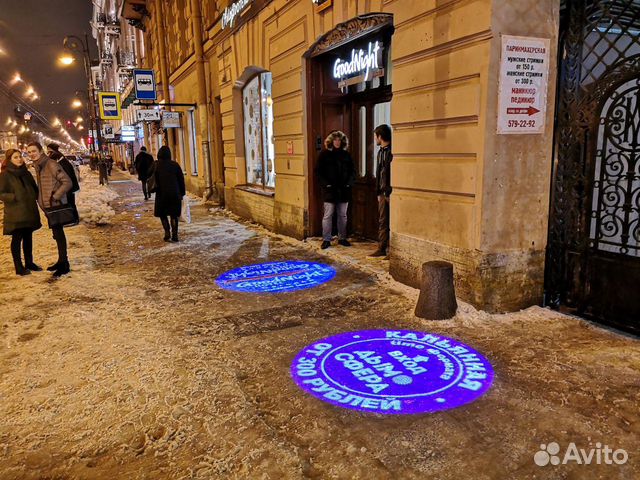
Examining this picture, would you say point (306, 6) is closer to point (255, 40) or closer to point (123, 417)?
point (255, 40)

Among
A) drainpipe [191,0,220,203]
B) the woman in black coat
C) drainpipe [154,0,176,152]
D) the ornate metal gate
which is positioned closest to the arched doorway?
the woman in black coat

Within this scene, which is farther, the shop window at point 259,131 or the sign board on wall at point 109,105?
the sign board on wall at point 109,105

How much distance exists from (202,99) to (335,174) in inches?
389

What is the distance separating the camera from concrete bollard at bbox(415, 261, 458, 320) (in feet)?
16.4

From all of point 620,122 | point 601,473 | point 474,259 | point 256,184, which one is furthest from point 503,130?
point 256,184

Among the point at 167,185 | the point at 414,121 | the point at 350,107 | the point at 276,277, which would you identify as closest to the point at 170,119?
the point at 167,185

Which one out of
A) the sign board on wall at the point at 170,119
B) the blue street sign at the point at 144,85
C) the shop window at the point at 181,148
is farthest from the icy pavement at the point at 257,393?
the shop window at the point at 181,148

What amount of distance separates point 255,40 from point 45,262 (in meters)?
6.50

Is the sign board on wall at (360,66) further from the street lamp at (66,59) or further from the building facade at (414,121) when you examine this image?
the street lamp at (66,59)

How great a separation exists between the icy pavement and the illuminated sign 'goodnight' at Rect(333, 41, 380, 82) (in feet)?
12.0

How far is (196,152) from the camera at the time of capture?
1914cm

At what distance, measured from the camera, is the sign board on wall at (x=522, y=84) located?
484cm

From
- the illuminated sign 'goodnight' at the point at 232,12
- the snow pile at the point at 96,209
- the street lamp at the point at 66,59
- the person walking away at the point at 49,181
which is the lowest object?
the snow pile at the point at 96,209

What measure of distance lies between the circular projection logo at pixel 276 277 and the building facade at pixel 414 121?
118 centimetres
